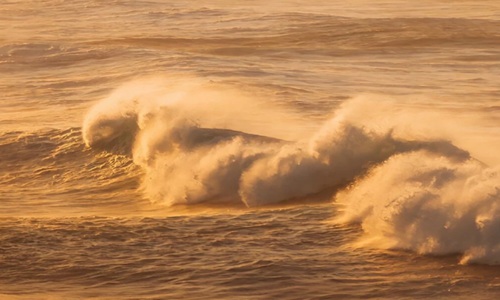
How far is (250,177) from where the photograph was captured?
12.5 meters

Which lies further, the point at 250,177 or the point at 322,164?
the point at 322,164

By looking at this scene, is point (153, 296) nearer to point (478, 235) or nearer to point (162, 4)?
point (478, 235)

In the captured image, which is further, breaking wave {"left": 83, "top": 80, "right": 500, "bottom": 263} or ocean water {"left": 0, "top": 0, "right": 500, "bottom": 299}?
breaking wave {"left": 83, "top": 80, "right": 500, "bottom": 263}

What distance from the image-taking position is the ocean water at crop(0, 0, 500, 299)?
30.9ft

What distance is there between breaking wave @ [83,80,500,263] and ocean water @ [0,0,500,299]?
21mm

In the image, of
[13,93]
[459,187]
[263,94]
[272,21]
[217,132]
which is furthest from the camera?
[272,21]

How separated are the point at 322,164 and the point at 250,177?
29.5 inches

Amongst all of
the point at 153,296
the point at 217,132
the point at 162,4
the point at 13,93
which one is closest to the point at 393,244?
the point at 153,296

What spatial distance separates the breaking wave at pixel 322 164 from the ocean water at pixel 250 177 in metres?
0.02

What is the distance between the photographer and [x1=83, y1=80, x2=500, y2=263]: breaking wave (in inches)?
390

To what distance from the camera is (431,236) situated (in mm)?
9781

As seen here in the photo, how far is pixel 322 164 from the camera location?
41.5 feet

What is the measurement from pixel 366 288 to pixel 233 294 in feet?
3.12

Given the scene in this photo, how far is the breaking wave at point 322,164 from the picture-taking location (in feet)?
32.5
